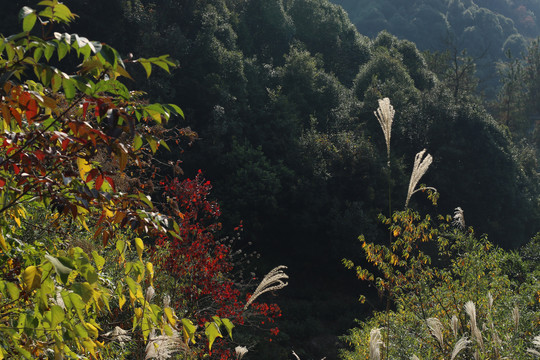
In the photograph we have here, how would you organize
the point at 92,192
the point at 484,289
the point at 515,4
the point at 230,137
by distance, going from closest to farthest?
the point at 92,192 → the point at 484,289 → the point at 230,137 → the point at 515,4

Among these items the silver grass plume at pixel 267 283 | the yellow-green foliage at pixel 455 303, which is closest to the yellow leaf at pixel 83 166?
Answer: the silver grass plume at pixel 267 283

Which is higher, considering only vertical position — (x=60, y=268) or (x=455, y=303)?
(x=60, y=268)

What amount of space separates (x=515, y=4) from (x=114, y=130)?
76.1m

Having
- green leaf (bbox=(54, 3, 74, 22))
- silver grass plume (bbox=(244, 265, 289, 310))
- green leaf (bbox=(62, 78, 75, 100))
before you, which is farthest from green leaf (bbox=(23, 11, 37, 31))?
silver grass plume (bbox=(244, 265, 289, 310))

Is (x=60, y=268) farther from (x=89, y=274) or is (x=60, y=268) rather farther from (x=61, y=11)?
(x=61, y=11)

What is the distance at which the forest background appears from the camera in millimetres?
15797

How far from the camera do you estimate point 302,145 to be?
17328mm

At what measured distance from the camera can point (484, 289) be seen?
6.67m

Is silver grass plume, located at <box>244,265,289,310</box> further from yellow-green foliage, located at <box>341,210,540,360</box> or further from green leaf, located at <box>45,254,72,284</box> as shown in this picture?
yellow-green foliage, located at <box>341,210,540,360</box>

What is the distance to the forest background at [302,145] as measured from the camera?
15797mm

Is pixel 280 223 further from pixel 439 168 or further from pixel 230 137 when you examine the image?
pixel 439 168

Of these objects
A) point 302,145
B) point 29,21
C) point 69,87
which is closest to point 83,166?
point 69,87

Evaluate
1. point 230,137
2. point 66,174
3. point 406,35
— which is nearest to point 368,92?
point 230,137

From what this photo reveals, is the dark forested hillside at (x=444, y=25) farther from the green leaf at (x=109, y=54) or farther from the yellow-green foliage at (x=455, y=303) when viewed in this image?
the green leaf at (x=109, y=54)
